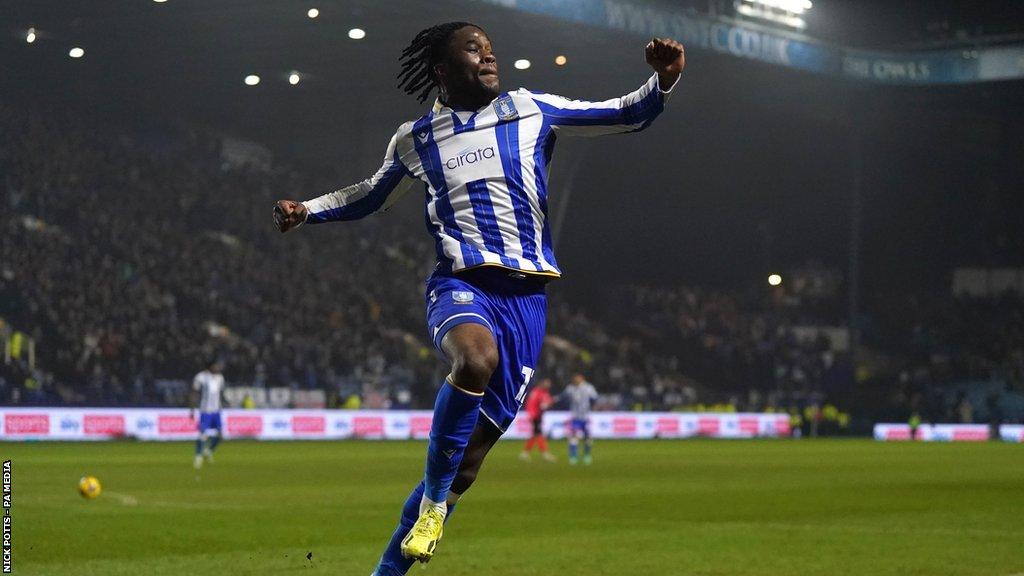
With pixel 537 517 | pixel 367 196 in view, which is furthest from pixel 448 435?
pixel 537 517

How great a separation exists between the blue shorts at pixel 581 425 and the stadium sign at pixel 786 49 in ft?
39.2

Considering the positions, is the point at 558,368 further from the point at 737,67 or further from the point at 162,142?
the point at 162,142

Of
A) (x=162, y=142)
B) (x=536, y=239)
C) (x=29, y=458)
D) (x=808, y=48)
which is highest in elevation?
(x=808, y=48)

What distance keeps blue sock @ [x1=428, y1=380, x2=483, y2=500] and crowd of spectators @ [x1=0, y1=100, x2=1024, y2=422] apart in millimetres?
29535

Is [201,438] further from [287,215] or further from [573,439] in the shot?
[287,215]

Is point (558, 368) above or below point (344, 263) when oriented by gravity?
below

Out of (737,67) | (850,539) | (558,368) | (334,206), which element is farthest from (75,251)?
(334,206)

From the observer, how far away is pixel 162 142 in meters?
48.5

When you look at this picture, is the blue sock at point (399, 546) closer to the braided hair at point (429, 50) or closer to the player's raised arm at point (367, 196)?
the player's raised arm at point (367, 196)

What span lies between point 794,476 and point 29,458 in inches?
538

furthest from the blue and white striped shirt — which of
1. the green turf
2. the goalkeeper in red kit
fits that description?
the goalkeeper in red kit

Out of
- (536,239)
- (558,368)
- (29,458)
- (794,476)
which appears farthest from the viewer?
(558,368)

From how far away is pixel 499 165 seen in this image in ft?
21.1

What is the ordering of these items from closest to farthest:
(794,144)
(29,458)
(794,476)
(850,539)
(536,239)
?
(536,239), (850,539), (794,476), (29,458), (794,144)
